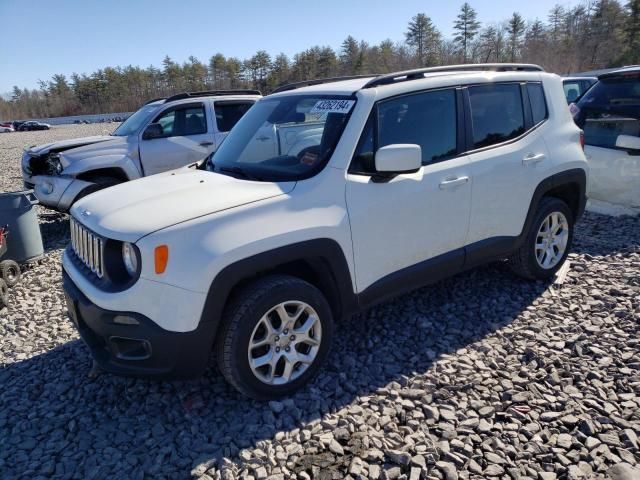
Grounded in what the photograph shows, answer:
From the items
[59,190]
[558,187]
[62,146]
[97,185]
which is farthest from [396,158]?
[62,146]

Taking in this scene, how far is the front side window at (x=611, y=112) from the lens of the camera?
6363mm

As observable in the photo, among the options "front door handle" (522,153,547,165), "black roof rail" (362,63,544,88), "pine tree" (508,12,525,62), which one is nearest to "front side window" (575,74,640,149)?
"black roof rail" (362,63,544,88)

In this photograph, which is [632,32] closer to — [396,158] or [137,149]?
[137,149]

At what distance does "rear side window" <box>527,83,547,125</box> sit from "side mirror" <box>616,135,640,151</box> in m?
2.61

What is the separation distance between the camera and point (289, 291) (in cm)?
293

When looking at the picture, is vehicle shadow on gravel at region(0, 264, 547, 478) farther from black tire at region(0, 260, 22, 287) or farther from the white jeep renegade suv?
black tire at region(0, 260, 22, 287)

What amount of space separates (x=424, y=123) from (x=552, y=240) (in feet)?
6.34

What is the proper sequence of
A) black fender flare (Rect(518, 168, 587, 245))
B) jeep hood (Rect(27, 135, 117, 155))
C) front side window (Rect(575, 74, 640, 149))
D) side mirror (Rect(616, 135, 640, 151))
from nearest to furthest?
black fender flare (Rect(518, 168, 587, 245)), side mirror (Rect(616, 135, 640, 151)), front side window (Rect(575, 74, 640, 149)), jeep hood (Rect(27, 135, 117, 155))

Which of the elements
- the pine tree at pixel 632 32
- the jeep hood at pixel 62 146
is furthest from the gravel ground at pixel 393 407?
the pine tree at pixel 632 32

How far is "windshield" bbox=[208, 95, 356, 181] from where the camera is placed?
3.27 metres

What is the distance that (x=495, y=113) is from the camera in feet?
13.3

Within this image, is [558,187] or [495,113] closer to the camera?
[495,113]

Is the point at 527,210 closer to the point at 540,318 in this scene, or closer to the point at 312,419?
the point at 540,318

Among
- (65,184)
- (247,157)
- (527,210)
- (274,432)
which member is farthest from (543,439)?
(65,184)
